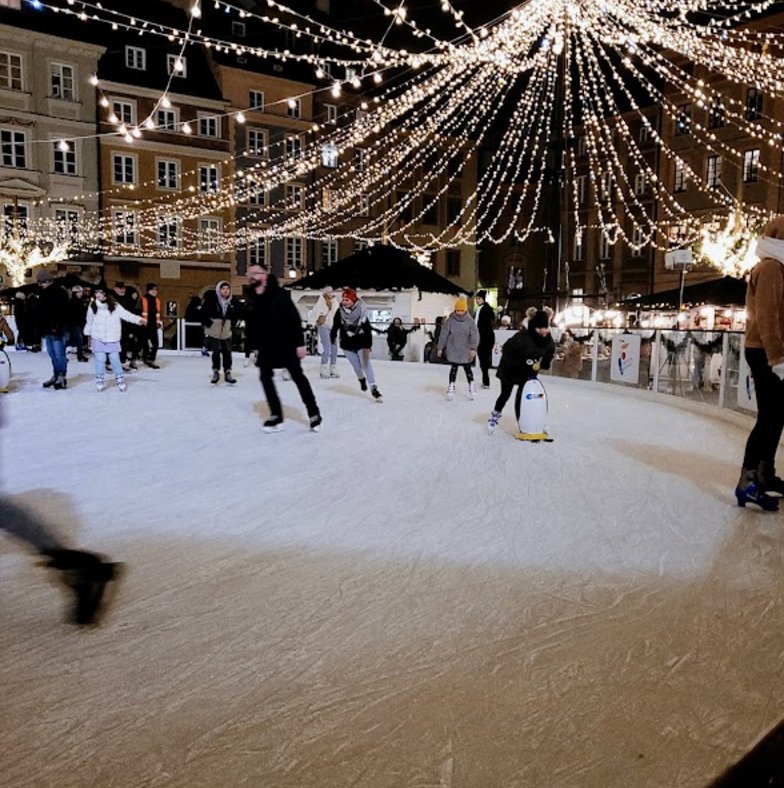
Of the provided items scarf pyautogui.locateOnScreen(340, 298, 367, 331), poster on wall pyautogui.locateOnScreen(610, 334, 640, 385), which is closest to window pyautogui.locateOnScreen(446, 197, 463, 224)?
poster on wall pyautogui.locateOnScreen(610, 334, 640, 385)

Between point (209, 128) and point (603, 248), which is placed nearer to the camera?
point (209, 128)

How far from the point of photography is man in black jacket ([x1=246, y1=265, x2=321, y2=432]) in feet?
23.1

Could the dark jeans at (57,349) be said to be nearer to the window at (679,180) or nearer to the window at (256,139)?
the window at (256,139)

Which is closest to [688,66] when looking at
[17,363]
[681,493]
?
[17,363]

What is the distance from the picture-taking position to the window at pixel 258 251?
35.8 m

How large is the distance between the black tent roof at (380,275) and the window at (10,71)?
17.8 meters

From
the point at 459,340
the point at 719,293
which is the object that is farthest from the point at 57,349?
the point at 719,293

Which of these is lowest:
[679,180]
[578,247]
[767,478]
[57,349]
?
[767,478]

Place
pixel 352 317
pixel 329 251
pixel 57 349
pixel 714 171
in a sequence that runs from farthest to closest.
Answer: pixel 329 251 → pixel 714 171 → pixel 57 349 → pixel 352 317

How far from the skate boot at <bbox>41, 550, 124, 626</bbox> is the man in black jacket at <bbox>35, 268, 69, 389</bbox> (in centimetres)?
754

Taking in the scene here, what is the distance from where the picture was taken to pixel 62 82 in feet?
100

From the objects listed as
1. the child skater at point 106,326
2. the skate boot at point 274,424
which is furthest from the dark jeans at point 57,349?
the skate boot at point 274,424

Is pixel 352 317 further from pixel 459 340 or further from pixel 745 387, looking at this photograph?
pixel 745 387

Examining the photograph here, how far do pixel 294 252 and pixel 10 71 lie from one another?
591 inches
